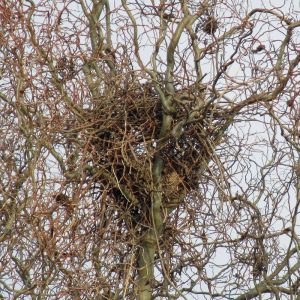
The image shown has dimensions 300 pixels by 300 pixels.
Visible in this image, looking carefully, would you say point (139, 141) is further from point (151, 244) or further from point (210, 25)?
point (210, 25)

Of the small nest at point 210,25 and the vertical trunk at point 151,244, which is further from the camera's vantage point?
the vertical trunk at point 151,244

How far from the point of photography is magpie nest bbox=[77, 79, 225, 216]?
470 cm

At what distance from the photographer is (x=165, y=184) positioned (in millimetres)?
4930

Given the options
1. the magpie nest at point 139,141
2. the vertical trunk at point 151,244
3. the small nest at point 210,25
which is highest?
the small nest at point 210,25

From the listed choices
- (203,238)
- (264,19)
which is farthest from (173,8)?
(203,238)

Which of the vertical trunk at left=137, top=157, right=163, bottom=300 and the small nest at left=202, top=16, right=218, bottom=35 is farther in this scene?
the vertical trunk at left=137, top=157, right=163, bottom=300

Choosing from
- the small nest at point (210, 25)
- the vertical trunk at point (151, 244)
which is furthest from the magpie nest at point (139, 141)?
the small nest at point (210, 25)

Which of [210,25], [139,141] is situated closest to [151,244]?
[139,141]

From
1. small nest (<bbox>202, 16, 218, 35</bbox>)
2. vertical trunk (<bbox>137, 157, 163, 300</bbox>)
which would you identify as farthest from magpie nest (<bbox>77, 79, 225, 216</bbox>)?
small nest (<bbox>202, 16, 218, 35</bbox>)

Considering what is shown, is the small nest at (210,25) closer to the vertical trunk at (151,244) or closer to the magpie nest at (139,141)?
the magpie nest at (139,141)

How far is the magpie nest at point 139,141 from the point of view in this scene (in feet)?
15.4

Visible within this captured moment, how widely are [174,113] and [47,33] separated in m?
1.02

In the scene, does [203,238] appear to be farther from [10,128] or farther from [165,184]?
[10,128]

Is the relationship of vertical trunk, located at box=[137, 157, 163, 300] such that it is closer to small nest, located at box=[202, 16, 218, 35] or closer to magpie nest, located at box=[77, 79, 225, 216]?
magpie nest, located at box=[77, 79, 225, 216]
